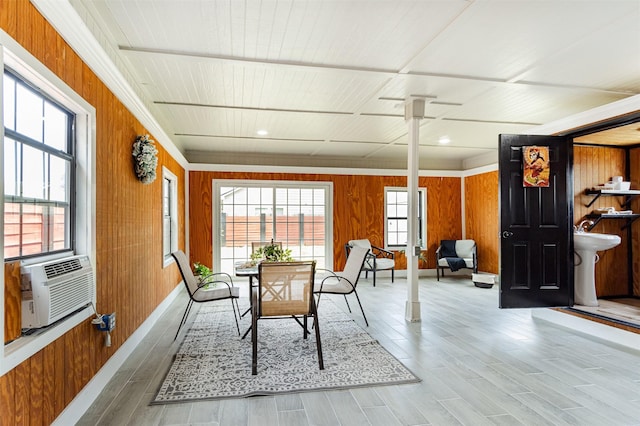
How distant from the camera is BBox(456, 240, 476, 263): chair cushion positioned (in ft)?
25.0

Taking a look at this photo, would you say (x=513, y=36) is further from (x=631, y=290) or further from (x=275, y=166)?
(x=275, y=166)

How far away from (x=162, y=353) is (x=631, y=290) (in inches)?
242

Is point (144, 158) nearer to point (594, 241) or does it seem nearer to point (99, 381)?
point (99, 381)

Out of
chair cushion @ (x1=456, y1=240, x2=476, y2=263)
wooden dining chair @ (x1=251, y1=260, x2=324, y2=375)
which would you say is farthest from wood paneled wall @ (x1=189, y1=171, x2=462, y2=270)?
wooden dining chair @ (x1=251, y1=260, x2=324, y2=375)

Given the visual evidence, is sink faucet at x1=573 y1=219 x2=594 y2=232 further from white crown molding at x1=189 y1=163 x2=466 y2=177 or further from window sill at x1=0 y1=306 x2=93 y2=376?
window sill at x1=0 y1=306 x2=93 y2=376

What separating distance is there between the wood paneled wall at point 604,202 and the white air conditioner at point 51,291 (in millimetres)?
5573

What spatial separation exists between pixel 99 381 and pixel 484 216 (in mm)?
7172

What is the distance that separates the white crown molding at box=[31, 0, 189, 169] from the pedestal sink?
5100 mm

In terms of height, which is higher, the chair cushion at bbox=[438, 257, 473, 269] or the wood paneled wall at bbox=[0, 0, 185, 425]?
the wood paneled wall at bbox=[0, 0, 185, 425]

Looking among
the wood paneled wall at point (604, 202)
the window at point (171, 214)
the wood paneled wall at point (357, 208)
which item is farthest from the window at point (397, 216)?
the window at point (171, 214)

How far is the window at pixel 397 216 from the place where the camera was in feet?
26.7

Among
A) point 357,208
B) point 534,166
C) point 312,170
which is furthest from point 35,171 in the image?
point 357,208

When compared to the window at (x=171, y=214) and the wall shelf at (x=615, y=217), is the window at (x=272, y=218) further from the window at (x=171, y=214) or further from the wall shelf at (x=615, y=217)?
the wall shelf at (x=615, y=217)

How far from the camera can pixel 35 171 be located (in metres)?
1.90
